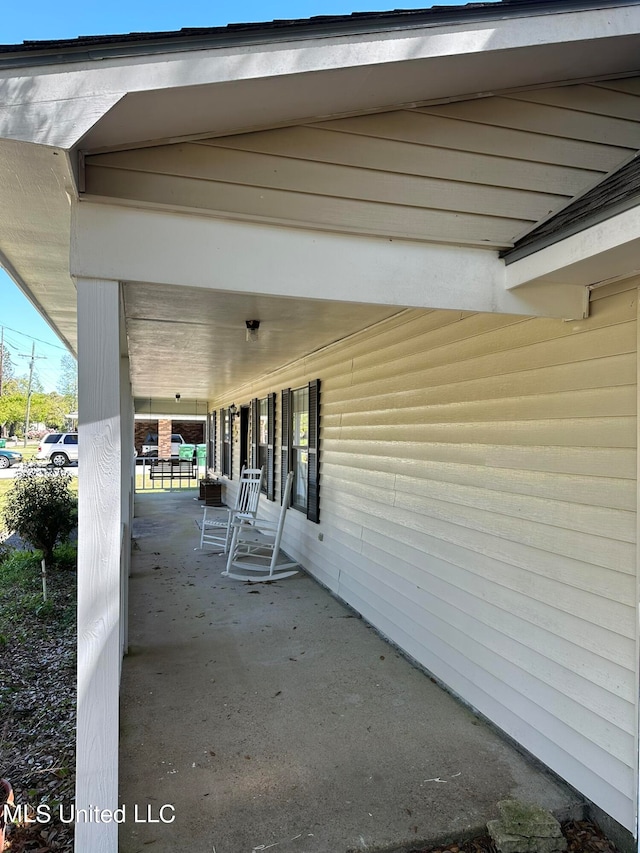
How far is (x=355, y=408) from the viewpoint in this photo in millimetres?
4605

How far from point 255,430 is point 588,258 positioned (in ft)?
22.5

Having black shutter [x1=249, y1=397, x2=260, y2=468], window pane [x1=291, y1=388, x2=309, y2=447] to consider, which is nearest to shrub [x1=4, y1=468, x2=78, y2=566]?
window pane [x1=291, y1=388, x2=309, y2=447]

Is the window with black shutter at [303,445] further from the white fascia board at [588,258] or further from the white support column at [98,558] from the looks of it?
the white support column at [98,558]

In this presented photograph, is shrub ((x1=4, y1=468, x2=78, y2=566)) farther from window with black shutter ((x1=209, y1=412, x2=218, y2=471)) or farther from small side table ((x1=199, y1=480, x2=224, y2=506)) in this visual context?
window with black shutter ((x1=209, y1=412, x2=218, y2=471))

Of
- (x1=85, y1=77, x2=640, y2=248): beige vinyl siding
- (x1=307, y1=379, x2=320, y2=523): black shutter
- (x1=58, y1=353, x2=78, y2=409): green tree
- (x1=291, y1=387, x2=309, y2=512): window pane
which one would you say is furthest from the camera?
(x1=58, y1=353, x2=78, y2=409): green tree

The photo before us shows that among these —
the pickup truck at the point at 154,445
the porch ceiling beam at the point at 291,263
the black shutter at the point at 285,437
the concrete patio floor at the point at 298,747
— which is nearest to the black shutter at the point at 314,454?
the black shutter at the point at 285,437

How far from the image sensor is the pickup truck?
2234cm

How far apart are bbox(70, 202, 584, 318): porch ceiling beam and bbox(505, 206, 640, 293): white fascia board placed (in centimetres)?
7

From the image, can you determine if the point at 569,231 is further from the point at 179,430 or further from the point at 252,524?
the point at 179,430

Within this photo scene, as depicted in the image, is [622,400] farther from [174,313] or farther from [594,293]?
[174,313]

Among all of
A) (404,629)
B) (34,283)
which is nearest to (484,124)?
(34,283)

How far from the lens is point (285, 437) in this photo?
6.58m

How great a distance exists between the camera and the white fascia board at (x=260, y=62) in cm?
150

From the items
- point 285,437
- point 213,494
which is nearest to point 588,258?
point 285,437
